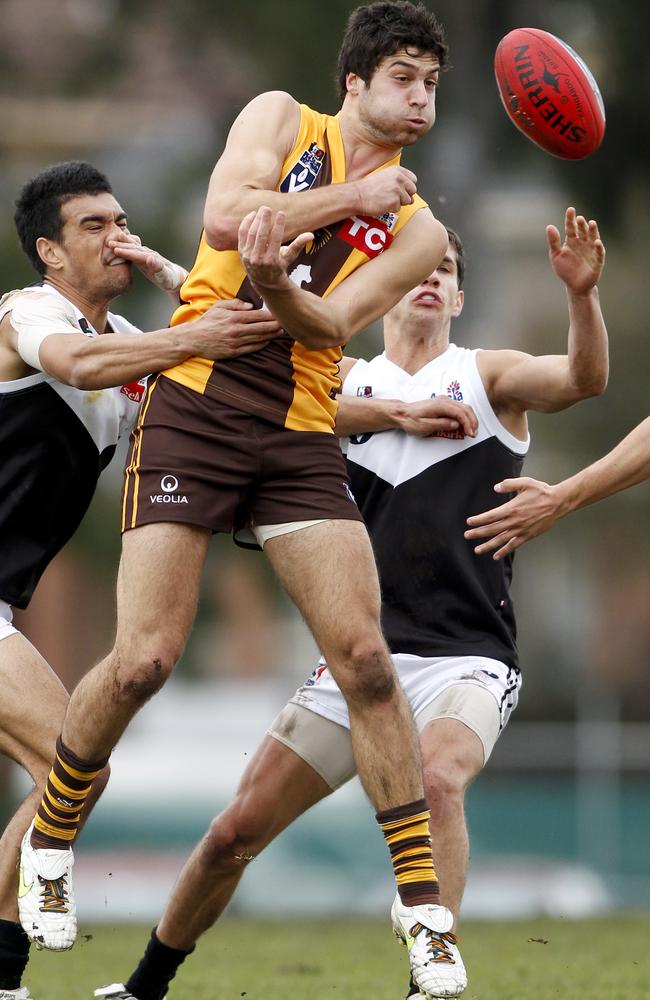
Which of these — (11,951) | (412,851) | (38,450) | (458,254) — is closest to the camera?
(412,851)

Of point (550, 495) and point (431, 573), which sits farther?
point (431, 573)

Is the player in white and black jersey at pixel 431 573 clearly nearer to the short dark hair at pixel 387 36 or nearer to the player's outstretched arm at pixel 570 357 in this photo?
the player's outstretched arm at pixel 570 357

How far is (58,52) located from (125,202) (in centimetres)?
326

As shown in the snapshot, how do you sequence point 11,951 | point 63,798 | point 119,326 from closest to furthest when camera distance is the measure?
point 63,798 < point 11,951 < point 119,326

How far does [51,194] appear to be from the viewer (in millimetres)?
6789

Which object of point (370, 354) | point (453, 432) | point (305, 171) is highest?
point (370, 354)

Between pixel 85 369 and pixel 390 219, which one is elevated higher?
pixel 390 219

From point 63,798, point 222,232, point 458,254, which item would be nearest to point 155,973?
point 63,798

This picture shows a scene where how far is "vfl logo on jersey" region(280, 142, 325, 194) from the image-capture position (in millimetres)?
5930

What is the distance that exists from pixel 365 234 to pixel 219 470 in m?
1.02

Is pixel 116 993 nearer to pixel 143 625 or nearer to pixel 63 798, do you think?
pixel 63 798

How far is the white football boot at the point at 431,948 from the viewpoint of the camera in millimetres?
5344

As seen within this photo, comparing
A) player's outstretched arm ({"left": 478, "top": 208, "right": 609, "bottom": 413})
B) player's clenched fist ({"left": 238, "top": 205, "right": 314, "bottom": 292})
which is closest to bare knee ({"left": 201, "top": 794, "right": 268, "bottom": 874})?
player's outstretched arm ({"left": 478, "top": 208, "right": 609, "bottom": 413})

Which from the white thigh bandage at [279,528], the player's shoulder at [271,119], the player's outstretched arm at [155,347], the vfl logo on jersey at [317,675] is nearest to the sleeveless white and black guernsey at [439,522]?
the vfl logo on jersey at [317,675]
